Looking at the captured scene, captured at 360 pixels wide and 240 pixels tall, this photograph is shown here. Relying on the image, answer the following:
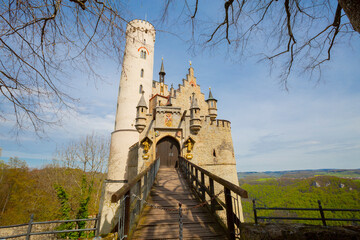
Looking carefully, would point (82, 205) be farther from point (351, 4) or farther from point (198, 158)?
point (351, 4)

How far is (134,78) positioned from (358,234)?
20926 millimetres

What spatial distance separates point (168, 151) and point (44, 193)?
23952mm

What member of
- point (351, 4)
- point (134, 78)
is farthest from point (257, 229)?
point (134, 78)

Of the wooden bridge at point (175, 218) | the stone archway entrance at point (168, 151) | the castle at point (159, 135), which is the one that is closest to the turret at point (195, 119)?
the castle at point (159, 135)

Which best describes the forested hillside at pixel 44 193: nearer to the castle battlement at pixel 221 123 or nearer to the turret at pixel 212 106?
the castle battlement at pixel 221 123

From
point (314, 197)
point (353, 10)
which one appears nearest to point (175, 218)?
point (353, 10)

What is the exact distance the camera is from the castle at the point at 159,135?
12.4 meters

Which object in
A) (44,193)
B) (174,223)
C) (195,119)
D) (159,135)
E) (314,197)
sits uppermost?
(195,119)

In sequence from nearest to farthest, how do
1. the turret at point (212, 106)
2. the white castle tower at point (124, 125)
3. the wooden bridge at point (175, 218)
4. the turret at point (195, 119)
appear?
the wooden bridge at point (175, 218) < the turret at point (195, 119) < the white castle tower at point (124, 125) < the turret at point (212, 106)

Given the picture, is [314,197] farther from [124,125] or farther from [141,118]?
[141,118]

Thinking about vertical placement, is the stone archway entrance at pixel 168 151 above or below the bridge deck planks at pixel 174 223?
above

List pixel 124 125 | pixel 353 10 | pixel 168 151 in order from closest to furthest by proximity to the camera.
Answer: pixel 353 10 < pixel 168 151 < pixel 124 125

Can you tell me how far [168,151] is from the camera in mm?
12758

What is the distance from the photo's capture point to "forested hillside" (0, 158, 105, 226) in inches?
670
